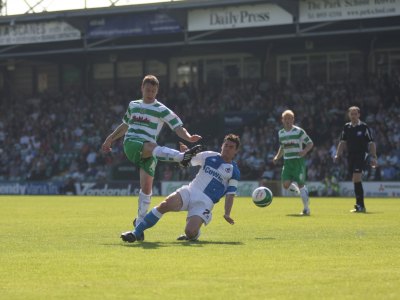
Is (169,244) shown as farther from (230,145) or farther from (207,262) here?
(207,262)

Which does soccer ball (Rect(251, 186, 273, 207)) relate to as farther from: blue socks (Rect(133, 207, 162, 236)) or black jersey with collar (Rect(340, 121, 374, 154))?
black jersey with collar (Rect(340, 121, 374, 154))

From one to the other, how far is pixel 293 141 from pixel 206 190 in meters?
8.75

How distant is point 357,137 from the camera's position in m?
Answer: 21.2

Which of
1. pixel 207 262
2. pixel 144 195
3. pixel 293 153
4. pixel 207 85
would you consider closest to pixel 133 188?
pixel 207 85

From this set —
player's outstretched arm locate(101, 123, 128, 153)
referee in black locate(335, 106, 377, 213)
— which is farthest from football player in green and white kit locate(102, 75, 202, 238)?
referee in black locate(335, 106, 377, 213)

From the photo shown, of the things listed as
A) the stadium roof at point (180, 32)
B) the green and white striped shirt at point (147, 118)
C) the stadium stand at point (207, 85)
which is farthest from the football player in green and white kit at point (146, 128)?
the stadium roof at point (180, 32)

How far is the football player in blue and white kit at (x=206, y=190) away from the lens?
1228 cm

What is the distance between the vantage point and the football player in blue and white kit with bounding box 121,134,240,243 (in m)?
12.3

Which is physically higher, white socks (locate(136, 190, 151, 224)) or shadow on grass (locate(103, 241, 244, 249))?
white socks (locate(136, 190, 151, 224))

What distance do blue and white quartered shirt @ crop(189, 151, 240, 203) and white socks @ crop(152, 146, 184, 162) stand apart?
1.83 ft

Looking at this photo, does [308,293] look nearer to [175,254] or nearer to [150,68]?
[175,254]

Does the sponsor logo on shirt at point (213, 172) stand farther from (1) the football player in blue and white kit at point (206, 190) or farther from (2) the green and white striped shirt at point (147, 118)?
(2) the green and white striped shirt at point (147, 118)

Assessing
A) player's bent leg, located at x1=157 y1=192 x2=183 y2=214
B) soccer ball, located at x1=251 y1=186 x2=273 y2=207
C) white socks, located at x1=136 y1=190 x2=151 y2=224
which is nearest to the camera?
player's bent leg, located at x1=157 y1=192 x2=183 y2=214

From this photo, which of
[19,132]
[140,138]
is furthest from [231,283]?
[19,132]
